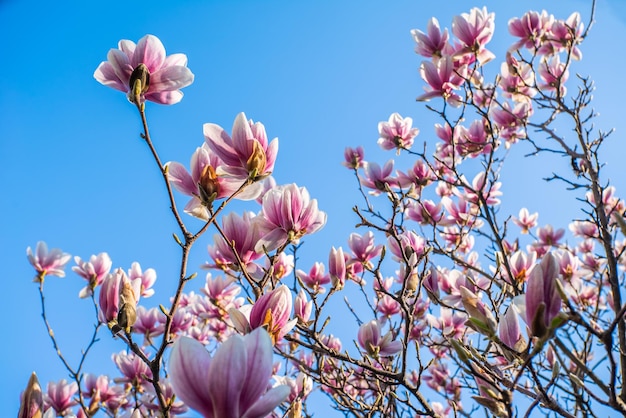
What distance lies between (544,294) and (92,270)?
8.45ft

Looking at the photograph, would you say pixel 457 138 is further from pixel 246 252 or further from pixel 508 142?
pixel 246 252

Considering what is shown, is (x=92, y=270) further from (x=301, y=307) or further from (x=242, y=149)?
(x=242, y=149)

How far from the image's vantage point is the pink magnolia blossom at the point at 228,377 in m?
0.64

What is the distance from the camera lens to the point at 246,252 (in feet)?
4.90

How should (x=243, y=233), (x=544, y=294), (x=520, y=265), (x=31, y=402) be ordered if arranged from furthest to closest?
(x=520, y=265), (x=243, y=233), (x=31, y=402), (x=544, y=294)

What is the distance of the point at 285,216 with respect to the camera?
4.50 ft

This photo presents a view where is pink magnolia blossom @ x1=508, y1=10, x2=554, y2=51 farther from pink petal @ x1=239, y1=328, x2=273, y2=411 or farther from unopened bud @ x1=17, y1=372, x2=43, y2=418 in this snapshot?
unopened bud @ x1=17, y1=372, x2=43, y2=418

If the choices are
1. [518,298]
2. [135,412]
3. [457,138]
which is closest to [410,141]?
[457,138]

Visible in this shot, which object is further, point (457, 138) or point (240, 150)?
point (457, 138)

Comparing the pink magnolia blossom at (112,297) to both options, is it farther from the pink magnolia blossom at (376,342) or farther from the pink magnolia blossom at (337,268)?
the pink magnolia blossom at (376,342)

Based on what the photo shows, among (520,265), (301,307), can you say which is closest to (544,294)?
(301,307)

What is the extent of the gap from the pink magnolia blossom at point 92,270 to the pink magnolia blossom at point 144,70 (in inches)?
67.8

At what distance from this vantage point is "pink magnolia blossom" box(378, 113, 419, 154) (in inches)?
123

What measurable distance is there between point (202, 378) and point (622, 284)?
3175 mm
